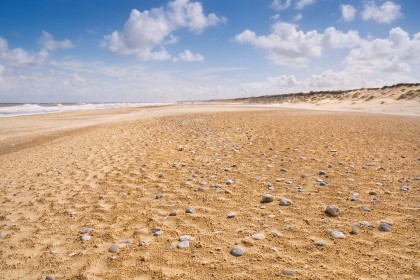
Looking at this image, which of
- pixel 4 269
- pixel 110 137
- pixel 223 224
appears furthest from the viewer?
pixel 110 137

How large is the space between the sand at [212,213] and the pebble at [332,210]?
10 centimetres

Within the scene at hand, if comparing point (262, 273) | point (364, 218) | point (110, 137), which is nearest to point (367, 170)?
point (364, 218)

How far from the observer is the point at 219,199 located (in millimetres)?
6707

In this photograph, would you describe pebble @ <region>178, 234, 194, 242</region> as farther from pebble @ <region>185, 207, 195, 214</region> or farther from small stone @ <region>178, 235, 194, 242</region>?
pebble @ <region>185, 207, 195, 214</region>

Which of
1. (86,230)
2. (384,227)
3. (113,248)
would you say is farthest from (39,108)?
(384,227)

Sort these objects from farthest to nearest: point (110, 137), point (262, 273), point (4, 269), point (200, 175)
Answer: point (110, 137)
point (200, 175)
point (4, 269)
point (262, 273)

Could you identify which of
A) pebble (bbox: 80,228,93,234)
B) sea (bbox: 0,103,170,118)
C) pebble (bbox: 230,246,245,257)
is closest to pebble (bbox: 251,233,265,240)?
pebble (bbox: 230,246,245,257)

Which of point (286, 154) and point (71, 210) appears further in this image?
point (286, 154)

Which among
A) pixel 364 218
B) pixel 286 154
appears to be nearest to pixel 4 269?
pixel 364 218

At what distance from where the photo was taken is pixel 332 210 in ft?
18.6

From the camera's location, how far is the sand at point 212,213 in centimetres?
424

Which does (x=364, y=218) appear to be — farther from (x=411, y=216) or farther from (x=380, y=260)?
(x=380, y=260)

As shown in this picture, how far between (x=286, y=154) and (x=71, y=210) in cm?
754

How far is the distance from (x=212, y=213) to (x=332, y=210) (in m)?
2.37
